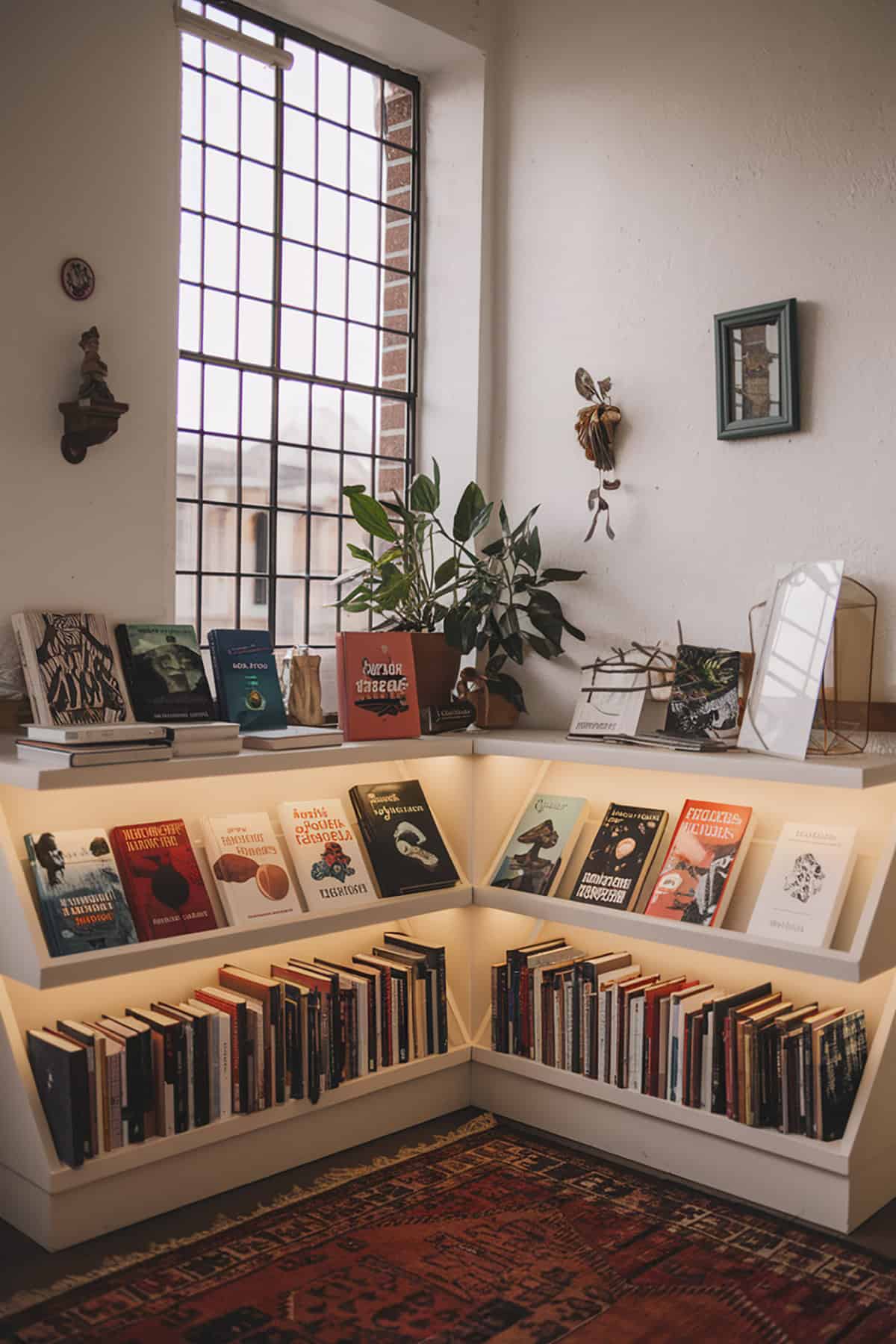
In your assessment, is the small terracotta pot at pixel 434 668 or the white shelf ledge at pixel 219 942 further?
the small terracotta pot at pixel 434 668

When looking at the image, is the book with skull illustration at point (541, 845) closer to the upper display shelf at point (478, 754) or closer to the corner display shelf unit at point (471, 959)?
the corner display shelf unit at point (471, 959)

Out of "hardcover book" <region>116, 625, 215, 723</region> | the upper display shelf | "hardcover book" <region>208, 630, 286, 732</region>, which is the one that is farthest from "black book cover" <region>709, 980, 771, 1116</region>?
"hardcover book" <region>116, 625, 215, 723</region>

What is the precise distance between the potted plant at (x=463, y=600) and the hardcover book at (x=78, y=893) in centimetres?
125

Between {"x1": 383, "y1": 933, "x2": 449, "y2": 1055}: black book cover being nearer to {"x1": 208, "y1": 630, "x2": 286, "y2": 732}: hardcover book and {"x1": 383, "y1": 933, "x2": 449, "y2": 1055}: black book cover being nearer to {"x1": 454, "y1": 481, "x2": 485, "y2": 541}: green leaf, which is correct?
{"x1": 208, "y1": 630, "x2": 286, "y2": 732}: hardcover book

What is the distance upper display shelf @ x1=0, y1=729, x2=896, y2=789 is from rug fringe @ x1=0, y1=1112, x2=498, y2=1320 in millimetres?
1029

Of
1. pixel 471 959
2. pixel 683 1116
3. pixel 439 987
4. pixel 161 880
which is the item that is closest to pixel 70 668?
pixel 161 880

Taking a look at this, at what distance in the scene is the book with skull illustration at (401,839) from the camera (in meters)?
3.32

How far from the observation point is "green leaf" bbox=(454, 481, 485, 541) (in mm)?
3805

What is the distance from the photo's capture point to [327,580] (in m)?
4.07

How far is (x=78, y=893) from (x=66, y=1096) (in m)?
0.45

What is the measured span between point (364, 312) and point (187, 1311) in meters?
3.22

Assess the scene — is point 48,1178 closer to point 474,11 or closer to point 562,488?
point 562,488

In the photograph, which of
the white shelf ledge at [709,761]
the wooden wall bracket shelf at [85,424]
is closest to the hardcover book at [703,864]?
the white shelf ledge at [709,761]

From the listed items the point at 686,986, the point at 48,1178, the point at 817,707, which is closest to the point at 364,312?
the point at 817,707
